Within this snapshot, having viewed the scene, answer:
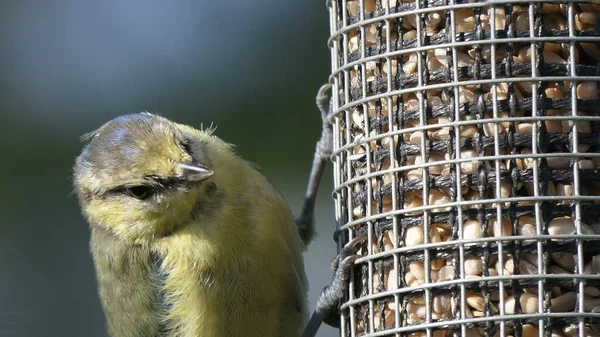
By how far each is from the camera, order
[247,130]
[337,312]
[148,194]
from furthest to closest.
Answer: [247,130], [148,194], [337,312]

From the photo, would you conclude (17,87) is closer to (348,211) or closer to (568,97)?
(348,211)

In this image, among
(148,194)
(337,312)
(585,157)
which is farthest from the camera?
(148,194)

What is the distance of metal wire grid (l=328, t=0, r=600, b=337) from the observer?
126 inches

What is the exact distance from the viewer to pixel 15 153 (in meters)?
7.53

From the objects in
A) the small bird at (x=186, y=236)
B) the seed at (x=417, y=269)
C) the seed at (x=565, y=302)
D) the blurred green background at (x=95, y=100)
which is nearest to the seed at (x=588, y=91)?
the seed at (x=565, y=302)

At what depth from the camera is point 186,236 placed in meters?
4.66

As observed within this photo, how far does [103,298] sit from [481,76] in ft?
8.33

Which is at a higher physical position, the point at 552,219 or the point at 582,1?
the point at 582,1

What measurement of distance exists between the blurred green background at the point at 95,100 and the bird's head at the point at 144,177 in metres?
2.32

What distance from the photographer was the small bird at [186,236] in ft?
15.1

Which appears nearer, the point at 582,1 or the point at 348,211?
the point at 582,1

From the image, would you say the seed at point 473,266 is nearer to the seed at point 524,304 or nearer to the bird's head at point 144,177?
Result: the seed at point 524,304

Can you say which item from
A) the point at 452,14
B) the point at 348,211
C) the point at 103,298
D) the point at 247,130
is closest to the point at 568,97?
the point at 452,14

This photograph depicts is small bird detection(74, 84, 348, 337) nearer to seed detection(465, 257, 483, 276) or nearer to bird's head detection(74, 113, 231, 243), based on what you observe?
bird's head detection(74, 113, 231, 243)
